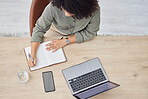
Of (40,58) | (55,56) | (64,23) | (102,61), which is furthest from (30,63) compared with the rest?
(102,61)

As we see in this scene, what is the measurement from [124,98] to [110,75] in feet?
Result: 0.58

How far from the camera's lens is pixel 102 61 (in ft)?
4.43

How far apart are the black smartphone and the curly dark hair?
478mm

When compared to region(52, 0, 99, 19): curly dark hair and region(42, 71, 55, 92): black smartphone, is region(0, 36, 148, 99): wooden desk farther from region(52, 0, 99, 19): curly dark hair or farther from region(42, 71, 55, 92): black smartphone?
region(52, 0, 99, 19): curly dark hair

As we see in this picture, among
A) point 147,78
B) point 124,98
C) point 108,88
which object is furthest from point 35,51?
point 147,78

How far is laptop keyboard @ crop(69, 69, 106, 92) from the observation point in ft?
4.17

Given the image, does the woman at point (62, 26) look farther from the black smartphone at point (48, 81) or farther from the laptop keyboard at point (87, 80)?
the laptop keyboard at point (87, 80)

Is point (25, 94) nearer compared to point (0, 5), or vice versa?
point (25, 94)

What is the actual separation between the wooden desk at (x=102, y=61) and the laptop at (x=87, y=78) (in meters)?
0.03

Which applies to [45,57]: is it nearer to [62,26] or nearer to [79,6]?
[62,26]

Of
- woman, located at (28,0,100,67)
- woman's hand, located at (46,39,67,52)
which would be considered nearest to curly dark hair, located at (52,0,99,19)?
woman, located at (28,0,100,67)

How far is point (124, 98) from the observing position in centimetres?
125

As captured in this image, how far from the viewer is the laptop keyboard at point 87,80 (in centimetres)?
127

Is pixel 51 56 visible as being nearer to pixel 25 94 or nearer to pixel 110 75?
pixel 25 94
